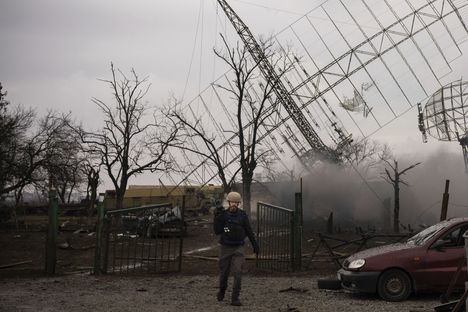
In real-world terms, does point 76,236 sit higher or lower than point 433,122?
lower

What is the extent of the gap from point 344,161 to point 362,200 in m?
2.95

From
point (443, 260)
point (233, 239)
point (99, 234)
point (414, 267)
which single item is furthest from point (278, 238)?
point (443, 260)

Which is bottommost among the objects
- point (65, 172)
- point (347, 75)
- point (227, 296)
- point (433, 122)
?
point (227, 296)

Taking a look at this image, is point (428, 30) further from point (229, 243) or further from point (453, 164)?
point (229, 243)

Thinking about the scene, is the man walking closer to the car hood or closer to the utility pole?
the car hood

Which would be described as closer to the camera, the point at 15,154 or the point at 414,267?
the point at 414,267

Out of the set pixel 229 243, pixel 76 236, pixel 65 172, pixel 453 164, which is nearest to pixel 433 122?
pixel 453 164

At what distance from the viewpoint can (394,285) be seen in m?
9.64

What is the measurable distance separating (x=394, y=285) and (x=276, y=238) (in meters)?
4.89

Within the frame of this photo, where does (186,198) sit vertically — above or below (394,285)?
above

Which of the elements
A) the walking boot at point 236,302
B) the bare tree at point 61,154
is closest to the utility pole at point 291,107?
the bare tree at point 61,154

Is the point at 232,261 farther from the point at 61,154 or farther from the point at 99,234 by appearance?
the point at 61,154

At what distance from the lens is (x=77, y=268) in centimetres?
1496

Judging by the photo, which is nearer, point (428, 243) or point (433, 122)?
point (428, 243)
